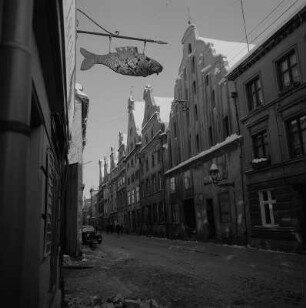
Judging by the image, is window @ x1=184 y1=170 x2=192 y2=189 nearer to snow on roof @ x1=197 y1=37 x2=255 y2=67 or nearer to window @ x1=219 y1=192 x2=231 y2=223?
window @ x1=219 y1=192 x2=231 y2=223

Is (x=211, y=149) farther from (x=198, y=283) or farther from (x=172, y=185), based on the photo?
(x=198, y=283)

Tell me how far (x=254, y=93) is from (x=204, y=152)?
7.34 meters

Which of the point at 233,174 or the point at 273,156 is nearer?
the point at 273,156

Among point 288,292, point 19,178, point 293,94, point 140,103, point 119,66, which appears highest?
point 140,103

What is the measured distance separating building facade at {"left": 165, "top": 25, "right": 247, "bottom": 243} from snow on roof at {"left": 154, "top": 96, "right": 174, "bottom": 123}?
4743mm

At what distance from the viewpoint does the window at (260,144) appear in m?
19.1

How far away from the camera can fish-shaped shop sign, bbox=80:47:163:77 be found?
6.12m

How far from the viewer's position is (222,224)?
23.7 metres

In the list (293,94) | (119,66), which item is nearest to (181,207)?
(293,94)

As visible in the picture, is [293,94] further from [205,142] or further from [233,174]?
[205,142]

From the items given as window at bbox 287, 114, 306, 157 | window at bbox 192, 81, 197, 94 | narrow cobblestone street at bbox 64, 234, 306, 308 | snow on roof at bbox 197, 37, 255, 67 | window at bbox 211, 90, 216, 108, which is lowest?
narrow cobblestone street at bbox 64, 234, 306, 308

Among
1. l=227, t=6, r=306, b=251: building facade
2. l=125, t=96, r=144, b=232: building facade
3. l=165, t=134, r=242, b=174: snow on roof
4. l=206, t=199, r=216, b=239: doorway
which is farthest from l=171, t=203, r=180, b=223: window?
l=125, t=96, r=144, b=232: building facade

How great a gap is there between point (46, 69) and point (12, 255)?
11.3 ft

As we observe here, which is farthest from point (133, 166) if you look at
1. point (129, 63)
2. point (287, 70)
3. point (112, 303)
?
point (129, 63)
